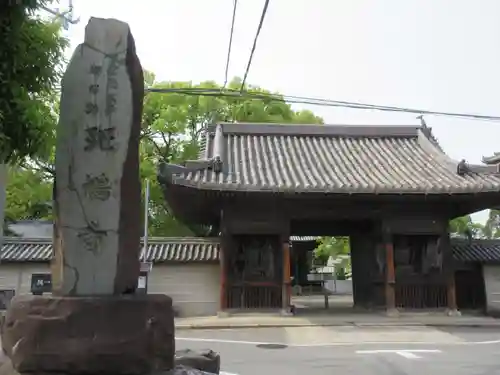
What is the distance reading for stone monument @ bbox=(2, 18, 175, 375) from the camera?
3.66 meters

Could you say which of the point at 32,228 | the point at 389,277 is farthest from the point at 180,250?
the point at 32,228

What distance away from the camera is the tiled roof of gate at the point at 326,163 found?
1417cm

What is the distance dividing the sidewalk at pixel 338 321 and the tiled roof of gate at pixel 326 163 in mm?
3720

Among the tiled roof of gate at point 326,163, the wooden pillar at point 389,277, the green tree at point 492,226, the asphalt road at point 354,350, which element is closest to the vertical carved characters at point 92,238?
the asphalt road at point 354,350

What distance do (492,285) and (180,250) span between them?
1114 cm

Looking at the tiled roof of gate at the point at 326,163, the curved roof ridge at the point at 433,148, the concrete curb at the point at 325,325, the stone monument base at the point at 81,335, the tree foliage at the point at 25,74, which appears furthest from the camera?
the curved roof ridge at the point at 433,148

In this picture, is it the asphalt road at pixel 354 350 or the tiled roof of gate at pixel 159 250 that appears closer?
the asphalt road at pixel 354 350

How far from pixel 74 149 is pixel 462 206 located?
14.3 metres

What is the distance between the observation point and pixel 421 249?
624 inches

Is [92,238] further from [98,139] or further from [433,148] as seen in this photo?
[433,148]

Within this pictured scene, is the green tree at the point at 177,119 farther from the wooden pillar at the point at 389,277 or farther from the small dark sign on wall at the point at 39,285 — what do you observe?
the wooden pillar at the point at 389,277

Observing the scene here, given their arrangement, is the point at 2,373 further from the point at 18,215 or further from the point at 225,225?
the point at 18,215

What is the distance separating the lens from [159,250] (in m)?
17.8

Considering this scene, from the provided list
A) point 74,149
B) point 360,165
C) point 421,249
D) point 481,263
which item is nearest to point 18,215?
point 360,165
